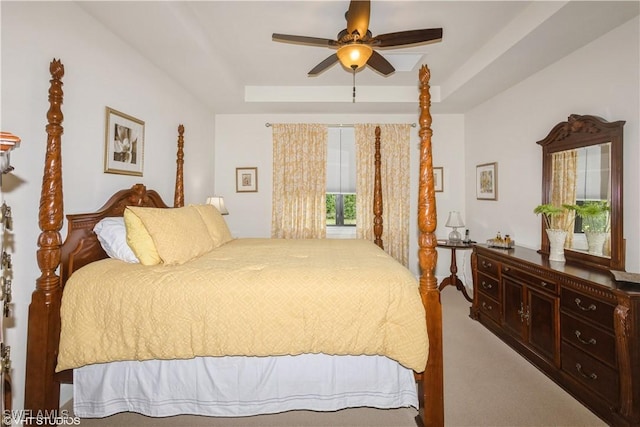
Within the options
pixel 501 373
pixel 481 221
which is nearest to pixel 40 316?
pixel 501 373

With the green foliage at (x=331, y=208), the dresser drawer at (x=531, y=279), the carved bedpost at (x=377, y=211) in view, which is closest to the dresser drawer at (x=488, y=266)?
the dresser drawer at (x=531, y=279)

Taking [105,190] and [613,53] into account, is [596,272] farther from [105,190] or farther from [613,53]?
[105,190]

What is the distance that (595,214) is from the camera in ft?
7.70

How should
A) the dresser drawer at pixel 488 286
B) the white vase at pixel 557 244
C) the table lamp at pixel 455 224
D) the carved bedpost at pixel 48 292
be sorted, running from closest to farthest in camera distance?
the carved bedpost at pixel 48 292
the white vase at pixel 557 244
the dresser drawer at pixel 488 286
the table lamp at pixel 455 224

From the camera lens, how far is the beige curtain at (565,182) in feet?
8.66

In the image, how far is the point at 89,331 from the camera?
63.1 inches

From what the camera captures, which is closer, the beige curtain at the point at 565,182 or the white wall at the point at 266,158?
the beige curtain at the point at 565,182

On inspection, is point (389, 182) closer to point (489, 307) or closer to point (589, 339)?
point (489, 307)

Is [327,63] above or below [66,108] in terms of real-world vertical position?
above

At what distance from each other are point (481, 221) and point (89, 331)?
4.48 metres

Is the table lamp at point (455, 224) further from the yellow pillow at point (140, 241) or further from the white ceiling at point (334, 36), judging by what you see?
the yellow pillow at point (140, 241)

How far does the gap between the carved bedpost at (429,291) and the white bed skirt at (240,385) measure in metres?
0.13

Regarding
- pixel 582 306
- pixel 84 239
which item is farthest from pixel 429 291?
pixel 84 239

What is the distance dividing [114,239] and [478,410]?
104 inches
